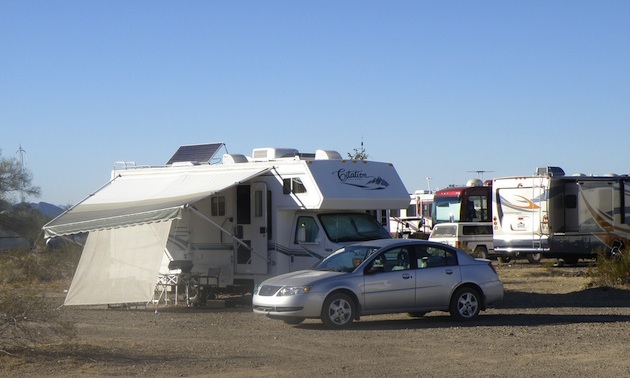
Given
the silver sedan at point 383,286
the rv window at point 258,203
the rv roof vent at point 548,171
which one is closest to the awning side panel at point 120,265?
the rv window at point 258,203

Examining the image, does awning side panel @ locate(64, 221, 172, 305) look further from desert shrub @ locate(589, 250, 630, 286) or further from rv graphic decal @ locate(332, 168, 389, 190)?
desert shrub @ locate(589, 250, 630, 286)

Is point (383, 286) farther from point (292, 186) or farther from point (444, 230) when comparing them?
point (444, 230)

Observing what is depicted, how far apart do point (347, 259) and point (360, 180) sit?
12.0 ft

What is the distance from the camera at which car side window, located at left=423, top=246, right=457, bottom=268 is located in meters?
16.7

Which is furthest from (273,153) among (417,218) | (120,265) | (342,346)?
(417,218)

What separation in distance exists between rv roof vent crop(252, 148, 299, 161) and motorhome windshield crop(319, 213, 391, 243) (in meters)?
1.79

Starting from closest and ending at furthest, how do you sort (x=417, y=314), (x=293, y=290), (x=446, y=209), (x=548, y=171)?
(x=293, y=290), (x=417, y=314), (x=548, y=171), (x=446, y=209)

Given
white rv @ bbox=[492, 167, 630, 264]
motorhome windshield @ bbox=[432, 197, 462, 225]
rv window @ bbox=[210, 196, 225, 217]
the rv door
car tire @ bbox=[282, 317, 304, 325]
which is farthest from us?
motorhome windshield @ bbox=[432, 197, 462, 225]

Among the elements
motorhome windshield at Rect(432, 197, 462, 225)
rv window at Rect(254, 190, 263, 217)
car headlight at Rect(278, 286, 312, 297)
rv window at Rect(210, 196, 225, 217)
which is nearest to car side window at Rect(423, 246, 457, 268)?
car headlight at Rect(278, 286, 312, 297)

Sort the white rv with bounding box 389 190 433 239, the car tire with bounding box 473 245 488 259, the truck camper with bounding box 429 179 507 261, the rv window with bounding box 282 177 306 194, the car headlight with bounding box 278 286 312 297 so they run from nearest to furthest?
1. the car headlight with bounding box 278 286 312 297
2. the rv window with bounding box 282 177 306 194
3. the truck camper with bounding box 429 179 507 261
4. the car tire with bounding box 473 245 488 259
5. the white rv with bounding box 389 190 433 239

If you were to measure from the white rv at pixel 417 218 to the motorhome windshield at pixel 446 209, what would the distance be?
138 cm

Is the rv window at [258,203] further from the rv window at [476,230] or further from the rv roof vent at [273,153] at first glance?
the rv window at [476,230]

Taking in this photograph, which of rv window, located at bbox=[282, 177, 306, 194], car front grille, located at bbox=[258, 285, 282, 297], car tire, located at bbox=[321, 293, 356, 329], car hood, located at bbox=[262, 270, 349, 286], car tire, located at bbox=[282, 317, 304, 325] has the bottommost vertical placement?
car tire, located at bbox=[282, 317, 304, 325]

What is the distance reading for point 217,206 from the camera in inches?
829
